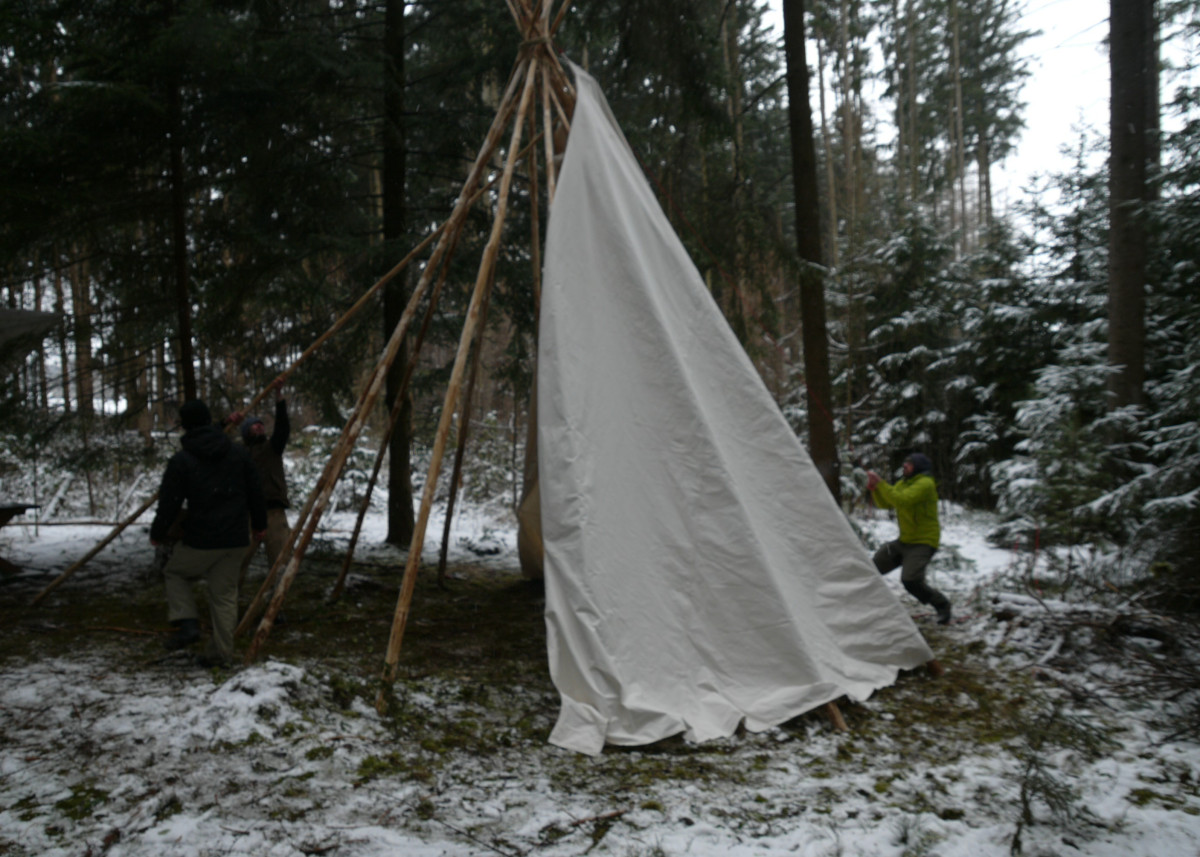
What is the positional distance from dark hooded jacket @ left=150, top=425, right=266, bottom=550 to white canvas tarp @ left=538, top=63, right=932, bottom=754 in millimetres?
1879

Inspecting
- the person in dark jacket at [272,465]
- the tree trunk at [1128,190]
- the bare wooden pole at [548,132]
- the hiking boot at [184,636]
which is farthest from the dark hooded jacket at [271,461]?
the tree trunk at [1128,190]

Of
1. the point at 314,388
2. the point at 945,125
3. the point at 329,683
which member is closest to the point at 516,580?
the point at 314,388

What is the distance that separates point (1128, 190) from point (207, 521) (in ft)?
26.2

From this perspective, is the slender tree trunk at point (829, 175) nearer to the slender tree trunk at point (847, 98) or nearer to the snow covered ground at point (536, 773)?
the slender tree trunk at point (847, 98)

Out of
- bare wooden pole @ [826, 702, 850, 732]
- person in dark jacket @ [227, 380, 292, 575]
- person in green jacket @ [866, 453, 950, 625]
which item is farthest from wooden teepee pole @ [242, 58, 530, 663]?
person in green jacket @ [866, 453, 950, 625]

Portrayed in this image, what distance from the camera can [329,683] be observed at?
13.0ft

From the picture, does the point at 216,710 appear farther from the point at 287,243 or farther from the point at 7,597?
the point at 287,243

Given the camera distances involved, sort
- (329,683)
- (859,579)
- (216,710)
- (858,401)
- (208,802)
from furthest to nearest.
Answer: (858,401) < (859,579) < (329,683) < (216,710) < (208,802)

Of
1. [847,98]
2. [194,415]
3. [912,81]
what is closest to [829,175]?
[847,98]

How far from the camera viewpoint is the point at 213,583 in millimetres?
4430

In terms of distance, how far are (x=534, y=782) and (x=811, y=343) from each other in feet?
16.6

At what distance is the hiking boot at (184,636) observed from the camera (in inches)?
181

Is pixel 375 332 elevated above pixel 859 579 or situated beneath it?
elevated above

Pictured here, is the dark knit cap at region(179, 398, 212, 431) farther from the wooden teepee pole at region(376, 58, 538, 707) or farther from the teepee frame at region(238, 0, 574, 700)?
the wooden teepee pole at region(376, 58, 538, 707)
